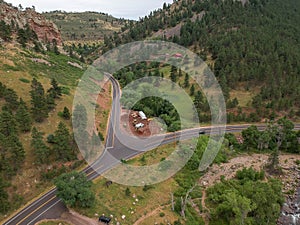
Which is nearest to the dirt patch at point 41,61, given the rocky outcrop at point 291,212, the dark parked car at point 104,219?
the dark parked car at point 104,219

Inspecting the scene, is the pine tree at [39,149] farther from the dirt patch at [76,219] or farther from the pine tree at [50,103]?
the pine tree at [50,103]

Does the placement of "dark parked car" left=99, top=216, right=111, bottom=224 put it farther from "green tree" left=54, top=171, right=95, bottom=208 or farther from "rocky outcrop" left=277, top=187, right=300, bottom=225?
"rocky outcrop" left=277, top=187, right=300, bottom=225

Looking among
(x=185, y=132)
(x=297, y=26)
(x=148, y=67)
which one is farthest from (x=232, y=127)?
(x=297, y=26)

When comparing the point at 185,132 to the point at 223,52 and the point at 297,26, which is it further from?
the point at 297,26

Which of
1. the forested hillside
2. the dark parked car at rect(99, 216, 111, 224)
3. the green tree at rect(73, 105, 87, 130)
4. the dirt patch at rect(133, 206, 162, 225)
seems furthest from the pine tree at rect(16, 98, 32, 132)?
the forested hillside

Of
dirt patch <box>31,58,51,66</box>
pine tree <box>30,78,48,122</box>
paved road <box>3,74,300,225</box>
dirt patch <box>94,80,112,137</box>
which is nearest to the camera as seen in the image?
paved road <box>3,74,300,225</box>

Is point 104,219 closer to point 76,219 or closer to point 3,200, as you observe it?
point 76,219

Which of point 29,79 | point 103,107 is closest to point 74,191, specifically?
point 103,107
